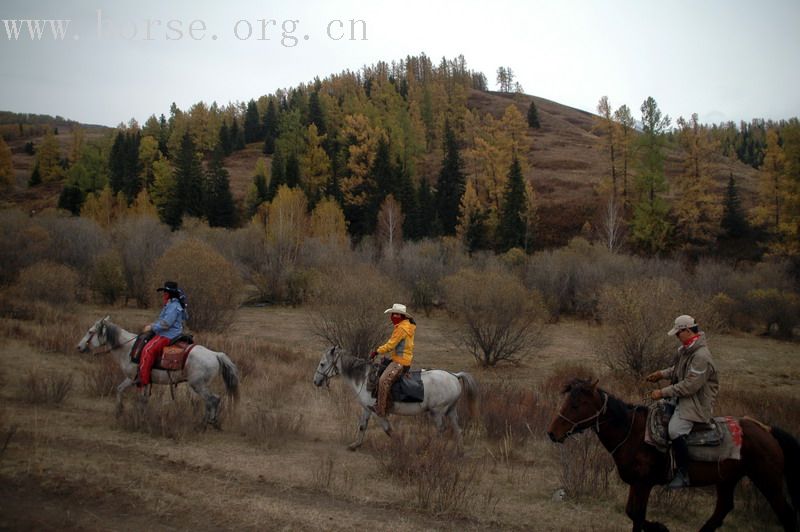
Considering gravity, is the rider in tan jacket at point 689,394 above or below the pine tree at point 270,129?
below

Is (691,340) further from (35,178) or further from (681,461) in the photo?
(35,178)

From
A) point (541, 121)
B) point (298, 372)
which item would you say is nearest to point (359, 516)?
point (298, 372)

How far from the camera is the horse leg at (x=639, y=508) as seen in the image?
5895 mm

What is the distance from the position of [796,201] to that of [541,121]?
7891 centimetres

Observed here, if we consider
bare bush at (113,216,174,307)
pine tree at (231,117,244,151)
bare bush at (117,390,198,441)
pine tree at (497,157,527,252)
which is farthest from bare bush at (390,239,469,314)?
pine tree at (231,117,244,151)

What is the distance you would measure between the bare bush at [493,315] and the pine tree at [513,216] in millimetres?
27976

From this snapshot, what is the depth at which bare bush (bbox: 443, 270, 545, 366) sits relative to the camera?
21734mm

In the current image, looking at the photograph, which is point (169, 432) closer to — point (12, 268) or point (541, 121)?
point (12, 268)

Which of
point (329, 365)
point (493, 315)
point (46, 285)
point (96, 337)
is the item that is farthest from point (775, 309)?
point (46, 285)

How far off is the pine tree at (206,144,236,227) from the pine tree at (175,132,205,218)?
1.00 m

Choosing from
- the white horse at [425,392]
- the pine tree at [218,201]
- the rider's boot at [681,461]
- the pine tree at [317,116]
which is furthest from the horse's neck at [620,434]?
the pine tree at [317,116]

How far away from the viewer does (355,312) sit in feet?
64.6

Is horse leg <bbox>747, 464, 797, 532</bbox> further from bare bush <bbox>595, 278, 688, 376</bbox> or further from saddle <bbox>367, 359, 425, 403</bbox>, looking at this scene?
bare bush <bbox>595, 278, 688, 376</bbox>

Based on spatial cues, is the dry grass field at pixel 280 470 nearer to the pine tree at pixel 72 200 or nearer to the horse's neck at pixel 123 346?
the horse's neck at pixel 123 346
